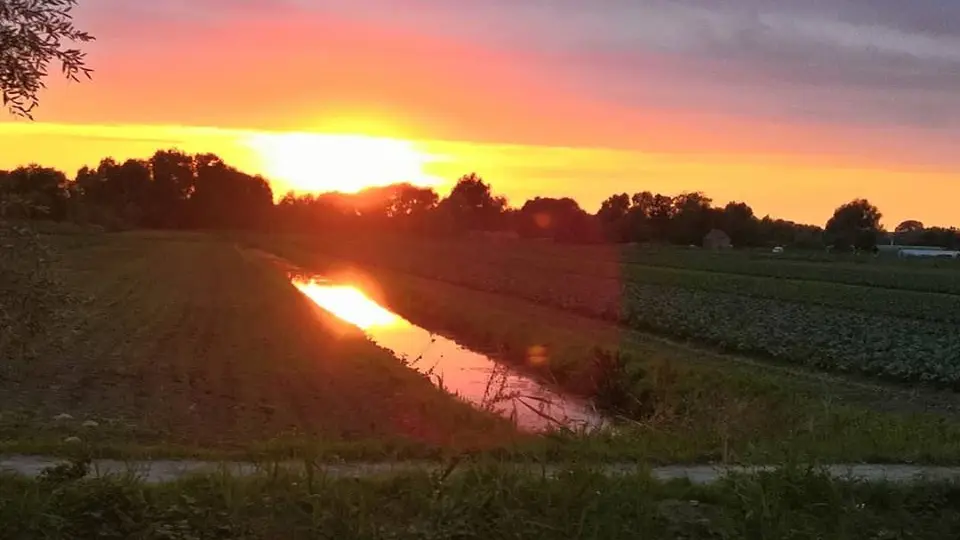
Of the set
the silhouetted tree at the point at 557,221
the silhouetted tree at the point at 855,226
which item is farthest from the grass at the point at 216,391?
the silhouetted tree at the point at 855,226

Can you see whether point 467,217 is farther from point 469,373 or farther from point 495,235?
point 469,373

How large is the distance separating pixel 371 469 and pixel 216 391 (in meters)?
10.9

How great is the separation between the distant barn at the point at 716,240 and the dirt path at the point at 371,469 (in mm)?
142137

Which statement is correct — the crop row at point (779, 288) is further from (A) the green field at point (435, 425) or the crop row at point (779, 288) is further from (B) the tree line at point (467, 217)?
(B) the tree line at point (467, 217)

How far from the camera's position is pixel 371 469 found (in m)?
9.34

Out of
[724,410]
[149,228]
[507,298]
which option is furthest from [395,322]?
[149,228]

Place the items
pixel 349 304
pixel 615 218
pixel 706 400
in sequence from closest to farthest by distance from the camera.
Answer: pixel 706 400, pixel 349 304, pixel 615 218

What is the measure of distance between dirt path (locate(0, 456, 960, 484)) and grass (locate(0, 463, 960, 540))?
1.23 ft

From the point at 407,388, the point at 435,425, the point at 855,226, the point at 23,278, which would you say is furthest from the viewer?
the point at 855,226

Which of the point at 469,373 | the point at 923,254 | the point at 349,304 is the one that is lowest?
the point at 349,304

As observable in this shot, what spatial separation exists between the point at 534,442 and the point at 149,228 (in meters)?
151

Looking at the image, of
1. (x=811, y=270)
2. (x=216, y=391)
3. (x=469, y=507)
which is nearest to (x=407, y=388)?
(x=216, y=391)

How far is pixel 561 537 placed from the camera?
306 inches

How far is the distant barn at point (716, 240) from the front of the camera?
495ft
